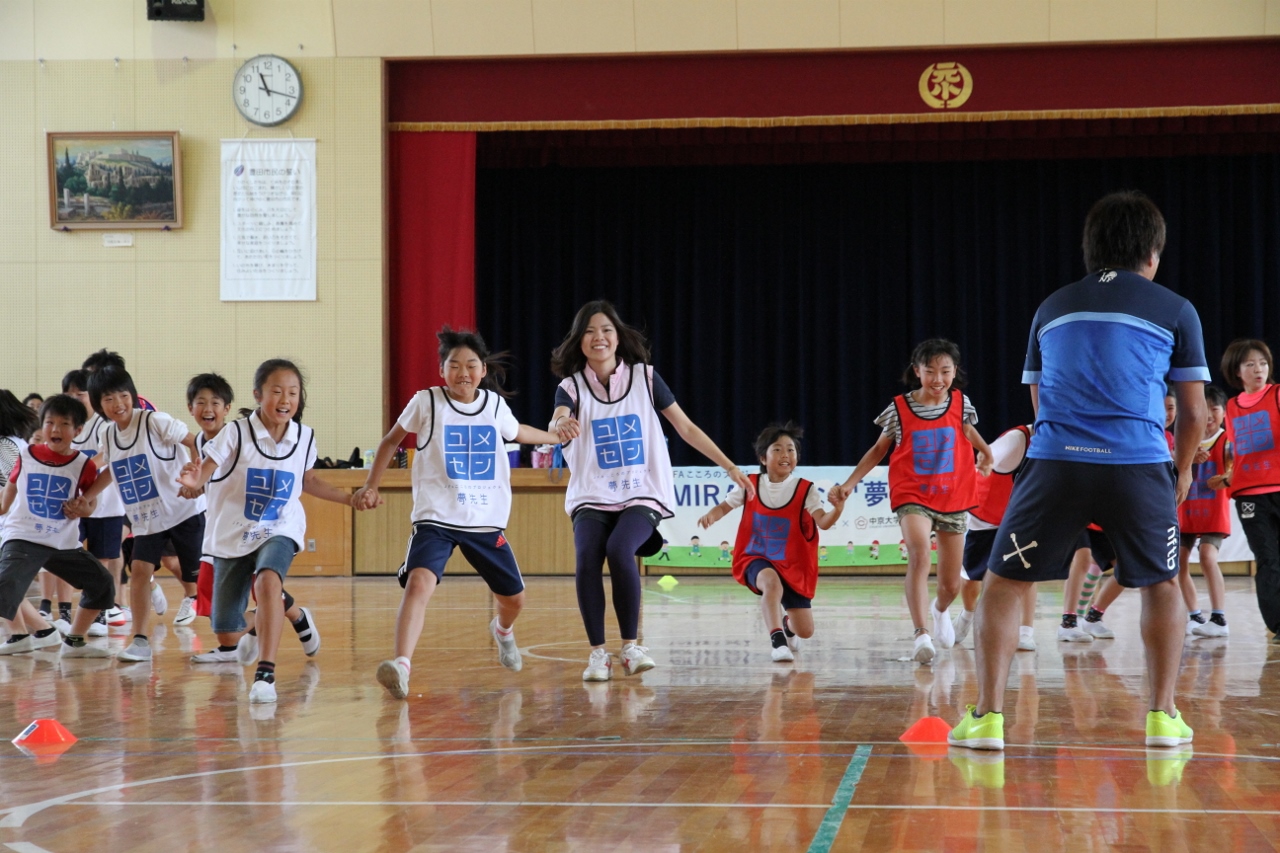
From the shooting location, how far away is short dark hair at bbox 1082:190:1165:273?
3.51m

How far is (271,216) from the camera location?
1220 cm

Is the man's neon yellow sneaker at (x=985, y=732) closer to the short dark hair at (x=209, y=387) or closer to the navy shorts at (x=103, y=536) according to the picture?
the short dark hair at (x=209, y=387)

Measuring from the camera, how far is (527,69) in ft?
40.3

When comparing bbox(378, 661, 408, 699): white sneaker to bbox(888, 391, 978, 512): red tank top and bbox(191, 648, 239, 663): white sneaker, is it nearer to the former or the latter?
bbox(191, 648, 239, 663): white sneaker

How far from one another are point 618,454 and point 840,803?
2.48 m

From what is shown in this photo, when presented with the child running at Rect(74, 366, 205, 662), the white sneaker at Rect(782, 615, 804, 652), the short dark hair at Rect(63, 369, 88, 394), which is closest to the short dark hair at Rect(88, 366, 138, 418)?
the child running at Rect(74, 366, 205, 662)

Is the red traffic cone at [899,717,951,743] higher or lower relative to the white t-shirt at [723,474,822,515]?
lower

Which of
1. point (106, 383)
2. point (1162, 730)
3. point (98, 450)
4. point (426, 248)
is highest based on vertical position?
point (426, 248)

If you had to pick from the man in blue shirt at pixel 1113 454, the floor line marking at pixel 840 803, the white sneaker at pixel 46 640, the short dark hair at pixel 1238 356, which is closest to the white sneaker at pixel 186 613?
the white sneaker at pixel 46 640

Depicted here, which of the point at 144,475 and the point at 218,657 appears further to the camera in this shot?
the point at 144,475

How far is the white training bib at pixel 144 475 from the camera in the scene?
6.07 meters

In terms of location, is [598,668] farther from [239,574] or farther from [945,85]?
[945,85]

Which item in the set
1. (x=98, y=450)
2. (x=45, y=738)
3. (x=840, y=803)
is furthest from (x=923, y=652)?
(x=98, y=450)

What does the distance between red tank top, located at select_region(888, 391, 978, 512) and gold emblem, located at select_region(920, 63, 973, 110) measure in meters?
6.82
